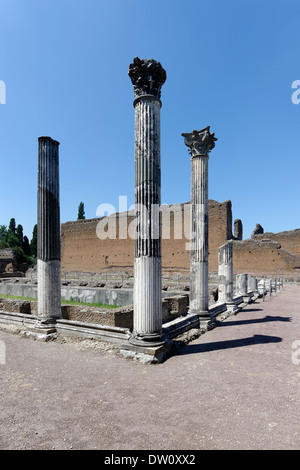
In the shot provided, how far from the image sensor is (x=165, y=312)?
891 centimetres

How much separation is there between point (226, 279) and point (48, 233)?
6.74m

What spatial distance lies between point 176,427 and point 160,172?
4351mm

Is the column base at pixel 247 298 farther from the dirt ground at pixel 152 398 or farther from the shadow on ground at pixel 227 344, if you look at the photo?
the dirt ground at pixel 152 398

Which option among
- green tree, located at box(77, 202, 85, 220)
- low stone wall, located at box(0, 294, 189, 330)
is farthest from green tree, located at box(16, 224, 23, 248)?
low stone wall, located at box(0, 294, 189, 330)

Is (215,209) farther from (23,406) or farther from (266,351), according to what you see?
(23,406)

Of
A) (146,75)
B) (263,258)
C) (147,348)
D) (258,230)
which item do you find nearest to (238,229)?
(258,230)

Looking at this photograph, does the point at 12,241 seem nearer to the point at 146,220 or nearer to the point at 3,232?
the point at 3,232

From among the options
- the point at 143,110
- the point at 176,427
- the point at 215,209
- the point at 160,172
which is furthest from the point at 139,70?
the point at 215,209

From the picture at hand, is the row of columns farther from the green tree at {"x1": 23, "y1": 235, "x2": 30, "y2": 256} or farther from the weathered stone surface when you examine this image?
the green tree at {"x1": 23, "y1": 235, "x2": 30, "y2": 256}

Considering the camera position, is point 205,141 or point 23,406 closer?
point 23,406

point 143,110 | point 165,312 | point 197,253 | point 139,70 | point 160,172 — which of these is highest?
point 139,70

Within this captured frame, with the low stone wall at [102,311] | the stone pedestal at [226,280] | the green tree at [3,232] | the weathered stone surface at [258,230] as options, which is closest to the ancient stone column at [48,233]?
the low stone wall at [102,311]

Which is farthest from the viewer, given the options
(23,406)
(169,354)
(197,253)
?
(197,253)

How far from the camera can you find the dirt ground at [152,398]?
261 cm
